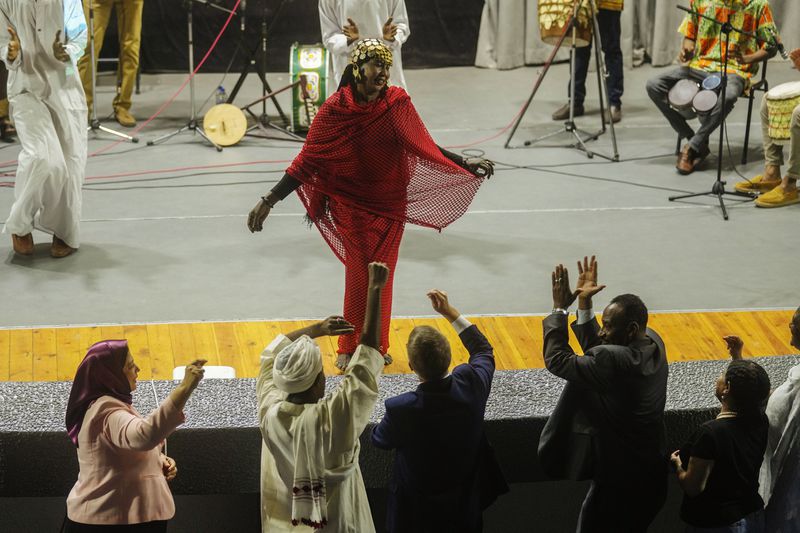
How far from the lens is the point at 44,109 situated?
19.0 feet

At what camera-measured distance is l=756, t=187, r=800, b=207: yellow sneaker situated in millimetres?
6867

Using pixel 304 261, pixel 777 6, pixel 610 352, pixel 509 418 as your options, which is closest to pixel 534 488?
pixel 509 418

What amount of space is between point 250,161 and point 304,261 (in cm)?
218

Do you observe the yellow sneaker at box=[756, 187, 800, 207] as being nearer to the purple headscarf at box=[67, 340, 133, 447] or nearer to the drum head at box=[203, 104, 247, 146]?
the drum head at box=[203, 104, 247, 146]

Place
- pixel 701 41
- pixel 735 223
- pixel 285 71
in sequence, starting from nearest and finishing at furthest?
pixel 735 223
pixel 701 41
pixel 285 71

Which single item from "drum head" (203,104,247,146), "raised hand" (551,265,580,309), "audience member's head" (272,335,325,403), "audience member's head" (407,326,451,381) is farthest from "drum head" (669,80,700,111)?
"audience member's head" (272,335,325,403)

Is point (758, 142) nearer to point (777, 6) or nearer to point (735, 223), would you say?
point (735, 223)

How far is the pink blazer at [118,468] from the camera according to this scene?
293 cm

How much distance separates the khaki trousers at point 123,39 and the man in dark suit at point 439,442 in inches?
241

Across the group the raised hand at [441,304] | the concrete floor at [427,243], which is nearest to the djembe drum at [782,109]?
the concrete floor at [427,243]

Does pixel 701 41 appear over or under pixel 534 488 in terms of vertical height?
over

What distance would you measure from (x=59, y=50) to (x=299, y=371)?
136 inches

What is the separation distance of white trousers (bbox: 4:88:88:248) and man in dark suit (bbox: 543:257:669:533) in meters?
3.38

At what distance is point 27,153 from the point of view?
5777 millimetres
